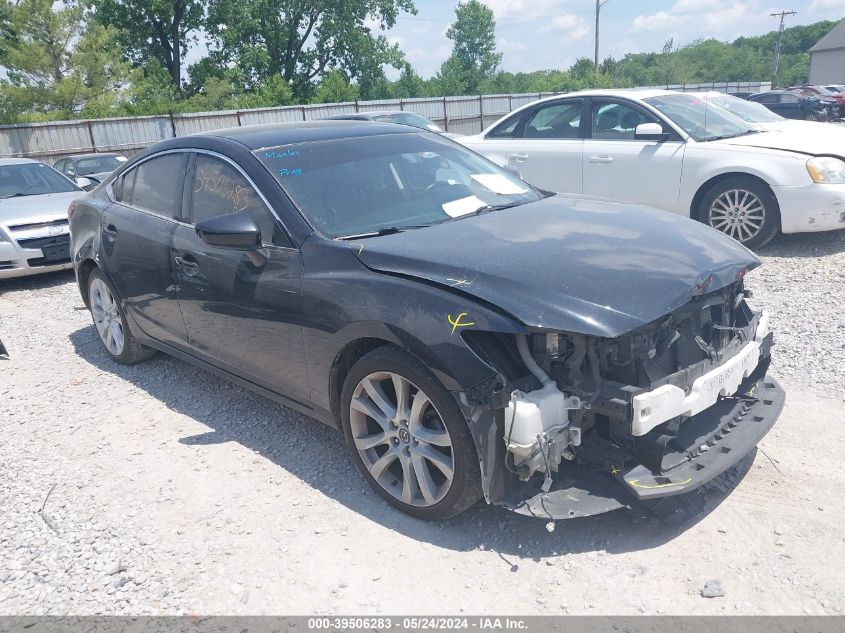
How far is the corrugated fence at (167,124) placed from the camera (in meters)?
21.1

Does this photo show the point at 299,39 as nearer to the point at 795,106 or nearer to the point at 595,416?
the point at 795,106

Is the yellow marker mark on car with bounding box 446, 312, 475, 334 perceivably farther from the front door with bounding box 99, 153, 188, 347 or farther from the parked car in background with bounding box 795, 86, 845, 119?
the parked car in background with bounding box 795, 86, 845, 119

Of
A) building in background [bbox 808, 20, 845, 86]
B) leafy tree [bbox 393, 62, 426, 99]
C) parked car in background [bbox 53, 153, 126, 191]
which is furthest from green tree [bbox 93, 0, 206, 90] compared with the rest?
building in background [bbox 808, 20, 845, 86]

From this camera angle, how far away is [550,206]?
406 cm

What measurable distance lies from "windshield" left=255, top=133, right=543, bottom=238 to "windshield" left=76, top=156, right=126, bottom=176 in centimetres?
1248

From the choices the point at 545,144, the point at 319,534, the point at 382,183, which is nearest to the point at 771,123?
the point at 545,144

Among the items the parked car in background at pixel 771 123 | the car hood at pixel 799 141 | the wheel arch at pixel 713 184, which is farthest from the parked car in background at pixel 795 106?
the wheel arch at pixel 713 184

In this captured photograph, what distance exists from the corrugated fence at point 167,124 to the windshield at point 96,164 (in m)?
4.23

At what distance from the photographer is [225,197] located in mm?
4031

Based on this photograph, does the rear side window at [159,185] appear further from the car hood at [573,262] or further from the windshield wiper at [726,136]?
the windshield wiper at [726,136]

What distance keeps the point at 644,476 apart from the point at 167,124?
24.2 metres

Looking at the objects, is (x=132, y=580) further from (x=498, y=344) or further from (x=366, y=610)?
(x=498, y=344)

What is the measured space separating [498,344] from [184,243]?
7.44ft

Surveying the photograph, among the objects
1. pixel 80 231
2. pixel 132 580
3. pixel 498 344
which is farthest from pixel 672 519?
pixel 80 231
